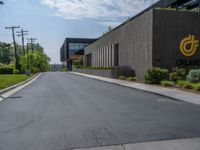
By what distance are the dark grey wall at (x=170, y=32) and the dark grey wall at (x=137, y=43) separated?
603 millimetres

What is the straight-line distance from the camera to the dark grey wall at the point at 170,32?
1025 inches

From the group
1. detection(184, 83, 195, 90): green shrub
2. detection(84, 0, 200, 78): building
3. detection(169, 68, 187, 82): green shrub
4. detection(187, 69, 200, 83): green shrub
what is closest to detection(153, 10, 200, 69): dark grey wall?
detection(84, 0, 200, 78): building

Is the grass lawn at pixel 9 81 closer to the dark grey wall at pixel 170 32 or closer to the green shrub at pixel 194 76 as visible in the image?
the dark grey wall at pixel 170 32

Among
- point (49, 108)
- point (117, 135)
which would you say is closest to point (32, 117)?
point (49, 108)

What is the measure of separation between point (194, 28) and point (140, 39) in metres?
5.07

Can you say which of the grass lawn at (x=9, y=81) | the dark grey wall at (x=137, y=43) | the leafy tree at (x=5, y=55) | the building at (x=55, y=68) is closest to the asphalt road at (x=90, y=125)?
the grass lawn at (x=9, y=81)

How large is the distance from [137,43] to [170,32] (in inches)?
167

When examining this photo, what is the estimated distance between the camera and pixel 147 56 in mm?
26938

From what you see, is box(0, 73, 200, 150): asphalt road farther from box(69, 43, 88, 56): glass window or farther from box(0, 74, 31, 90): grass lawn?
box(69, 43, 88, 56): glass window

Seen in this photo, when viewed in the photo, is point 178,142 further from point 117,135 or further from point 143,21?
point 143,21

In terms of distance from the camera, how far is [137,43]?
97.6ft

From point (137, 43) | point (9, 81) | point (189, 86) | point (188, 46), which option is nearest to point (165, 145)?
point (189, 86)

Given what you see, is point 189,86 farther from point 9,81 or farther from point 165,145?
point 9,81

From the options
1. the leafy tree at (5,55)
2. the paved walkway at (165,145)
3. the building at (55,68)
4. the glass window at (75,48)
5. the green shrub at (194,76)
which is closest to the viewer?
the paved walkway at (165,145)
